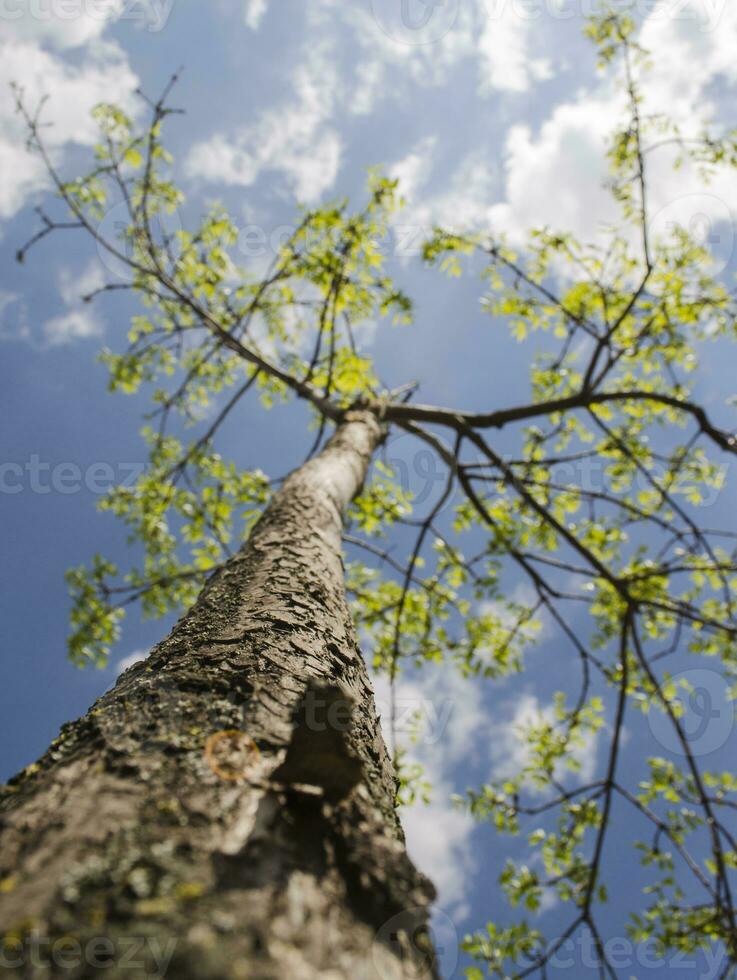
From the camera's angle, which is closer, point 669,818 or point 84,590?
point 669,818

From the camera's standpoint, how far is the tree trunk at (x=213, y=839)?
53 centimetres

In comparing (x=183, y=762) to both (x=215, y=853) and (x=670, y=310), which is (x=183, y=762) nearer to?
(x=215, y=853)

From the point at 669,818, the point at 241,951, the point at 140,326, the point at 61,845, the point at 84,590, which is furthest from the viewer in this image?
the point at 140,326

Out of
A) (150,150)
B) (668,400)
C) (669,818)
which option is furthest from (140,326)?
(669,818)

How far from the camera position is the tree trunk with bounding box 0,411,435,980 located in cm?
53

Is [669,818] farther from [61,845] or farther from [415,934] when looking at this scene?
[61,845]

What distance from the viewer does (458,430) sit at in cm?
527

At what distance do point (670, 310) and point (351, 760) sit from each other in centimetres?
581

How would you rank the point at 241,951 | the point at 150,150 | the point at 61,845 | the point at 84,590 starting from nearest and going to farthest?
the point at 241,951
the point at 61,845
the point at 150,150
the point at 84,590

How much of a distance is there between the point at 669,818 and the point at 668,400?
332 centimetres

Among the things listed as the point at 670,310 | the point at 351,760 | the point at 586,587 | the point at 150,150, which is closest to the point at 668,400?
the point at 670,310

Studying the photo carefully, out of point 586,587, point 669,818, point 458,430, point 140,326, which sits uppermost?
point 140,326

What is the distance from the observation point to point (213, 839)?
690 millimetres

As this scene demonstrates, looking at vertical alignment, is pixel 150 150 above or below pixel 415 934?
above
